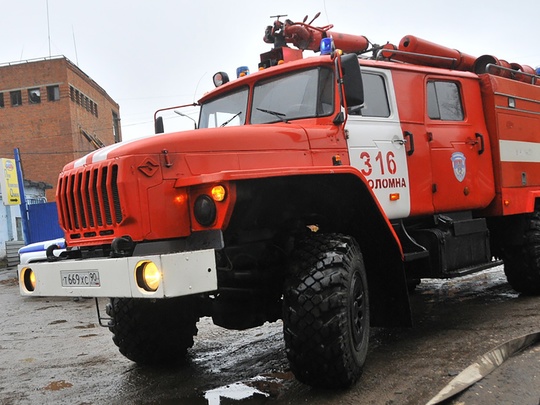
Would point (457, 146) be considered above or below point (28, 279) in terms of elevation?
above

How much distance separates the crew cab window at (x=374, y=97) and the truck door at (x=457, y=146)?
2.03 feet

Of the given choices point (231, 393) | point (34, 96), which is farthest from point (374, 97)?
point (34, 96)

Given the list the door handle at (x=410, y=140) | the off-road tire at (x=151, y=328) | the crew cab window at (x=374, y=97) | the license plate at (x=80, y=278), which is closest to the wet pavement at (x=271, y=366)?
the off-road tire at (x=151, y=328)

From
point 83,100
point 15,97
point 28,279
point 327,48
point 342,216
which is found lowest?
point 28,279

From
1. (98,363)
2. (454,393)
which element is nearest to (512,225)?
(454,393)

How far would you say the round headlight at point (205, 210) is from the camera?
3.48m

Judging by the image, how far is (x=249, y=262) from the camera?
415 cm

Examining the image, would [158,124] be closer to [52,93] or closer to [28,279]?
[28,279]

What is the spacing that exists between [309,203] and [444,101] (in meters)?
2.43

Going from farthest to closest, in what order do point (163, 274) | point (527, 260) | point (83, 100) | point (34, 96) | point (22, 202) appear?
1. point (83, 100)
2. point (34, 96)
3. point (22, 202)
4. point (527, 260)
5. point (163, 274)

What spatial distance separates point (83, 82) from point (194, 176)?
4042cm

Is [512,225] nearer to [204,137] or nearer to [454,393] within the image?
[454,393]

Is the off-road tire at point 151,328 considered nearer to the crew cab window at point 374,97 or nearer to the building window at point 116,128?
the crew cab window at point 374,97

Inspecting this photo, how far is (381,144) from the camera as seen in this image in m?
4.87
